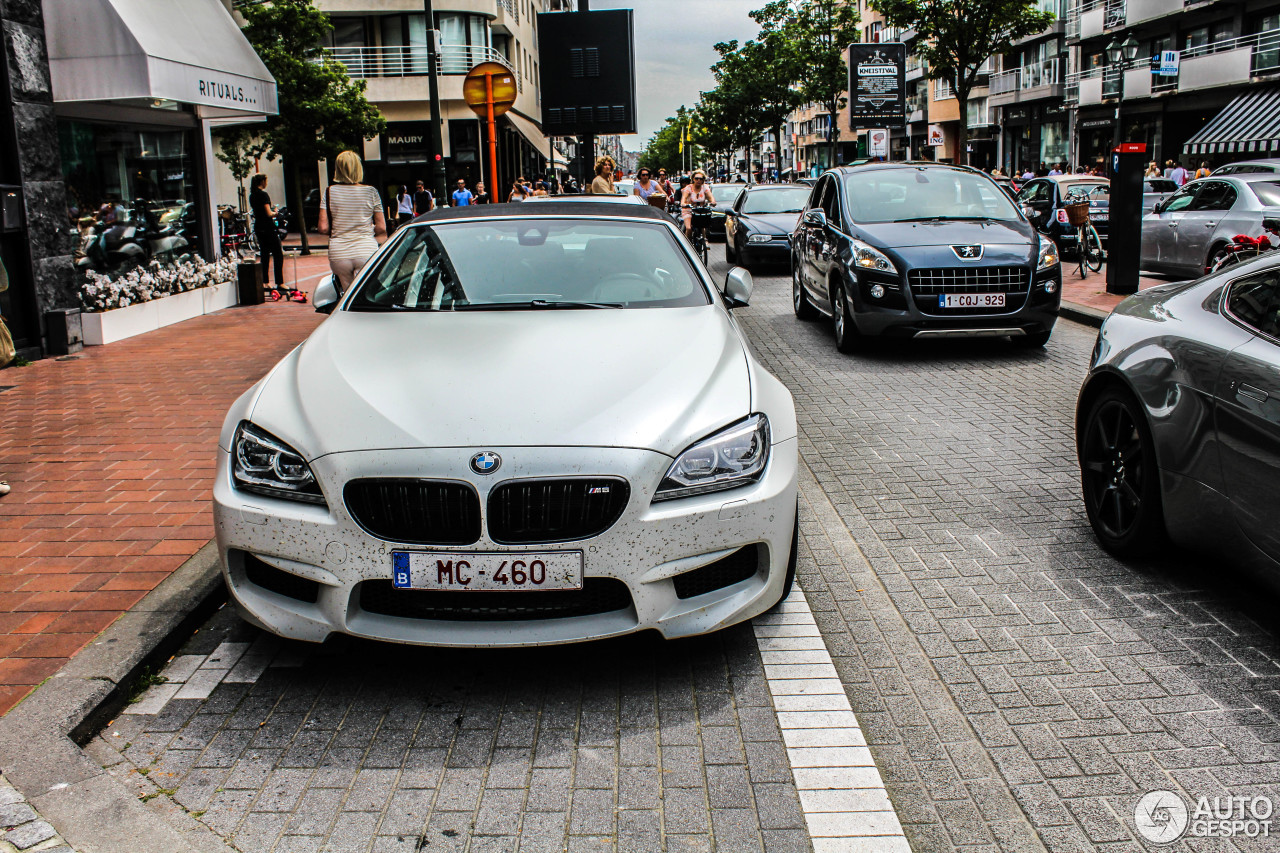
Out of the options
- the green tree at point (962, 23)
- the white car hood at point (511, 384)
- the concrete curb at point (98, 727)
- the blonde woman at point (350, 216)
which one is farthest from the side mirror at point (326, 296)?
the green tree at point (962, 23)

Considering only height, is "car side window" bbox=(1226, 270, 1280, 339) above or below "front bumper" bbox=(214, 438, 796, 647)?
above

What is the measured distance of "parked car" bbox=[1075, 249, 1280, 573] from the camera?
11.9 feet

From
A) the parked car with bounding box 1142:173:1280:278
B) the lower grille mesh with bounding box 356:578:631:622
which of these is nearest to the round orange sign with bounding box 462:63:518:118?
the parked car with bounding box 1142:173:1280:278

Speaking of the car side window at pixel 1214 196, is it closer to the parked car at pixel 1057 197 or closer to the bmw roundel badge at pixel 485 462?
the parked car at pixel 1057 197

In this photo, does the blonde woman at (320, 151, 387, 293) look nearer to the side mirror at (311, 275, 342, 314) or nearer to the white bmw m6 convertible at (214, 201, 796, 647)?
the side mirror at (311, 275, 342, 314)

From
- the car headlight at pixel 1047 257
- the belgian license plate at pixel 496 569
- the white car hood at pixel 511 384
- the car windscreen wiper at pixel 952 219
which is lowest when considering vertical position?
the belgian license plate at pixel 496 569

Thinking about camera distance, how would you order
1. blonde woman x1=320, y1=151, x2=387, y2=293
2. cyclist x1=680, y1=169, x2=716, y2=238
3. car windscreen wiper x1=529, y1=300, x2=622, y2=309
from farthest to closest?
cyclist x1=680, y1=169, x2=716, y2=238 → blonde woman x1=320, y1=151, x2=387, y2=293 → car windscreen wiper x1=529, y1=300, x2=622, y2=309

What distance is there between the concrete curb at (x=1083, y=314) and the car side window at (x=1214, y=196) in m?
3.18

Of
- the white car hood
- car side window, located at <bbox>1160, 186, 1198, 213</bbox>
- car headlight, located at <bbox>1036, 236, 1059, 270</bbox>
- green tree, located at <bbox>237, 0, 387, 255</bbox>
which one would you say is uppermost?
green tree, located at <bbox>237, 0, 387, 255</bbox>

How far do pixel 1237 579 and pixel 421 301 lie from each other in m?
3.51

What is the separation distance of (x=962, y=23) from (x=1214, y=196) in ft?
78.7

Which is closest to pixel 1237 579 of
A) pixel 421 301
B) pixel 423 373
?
pixel 423 373

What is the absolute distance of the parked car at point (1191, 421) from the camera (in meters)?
3.63

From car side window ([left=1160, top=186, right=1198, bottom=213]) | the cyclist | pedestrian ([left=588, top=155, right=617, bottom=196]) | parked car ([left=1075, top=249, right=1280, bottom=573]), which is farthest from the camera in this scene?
the cyclist
